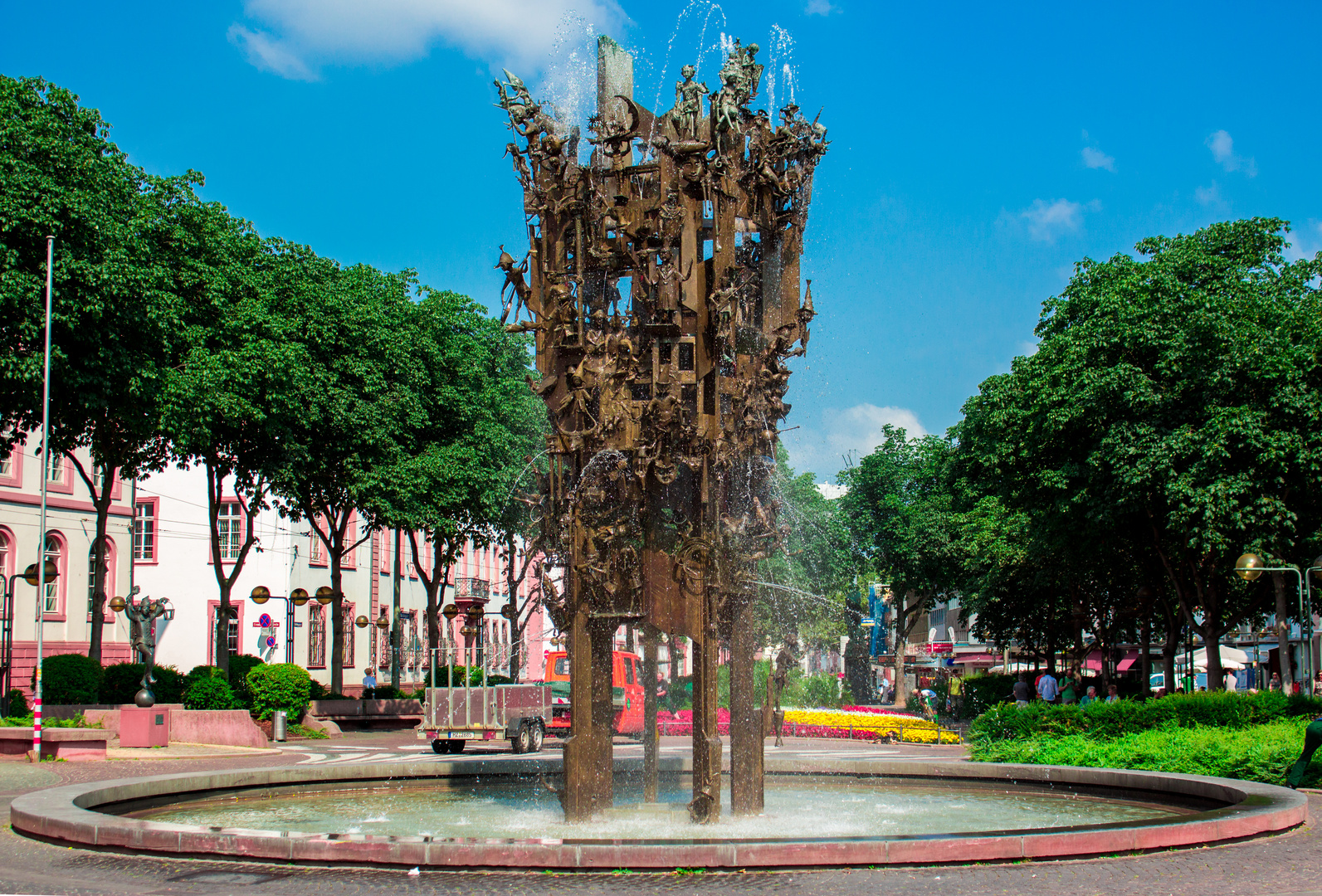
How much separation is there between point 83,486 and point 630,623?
40402 millimetres

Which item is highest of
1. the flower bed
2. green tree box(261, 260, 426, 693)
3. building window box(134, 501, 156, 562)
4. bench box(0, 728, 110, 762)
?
green tree box(261, 260, 426, 693)

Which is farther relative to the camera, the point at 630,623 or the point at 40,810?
the point at 630,623

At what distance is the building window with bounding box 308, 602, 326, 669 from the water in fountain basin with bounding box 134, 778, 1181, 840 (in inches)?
1619

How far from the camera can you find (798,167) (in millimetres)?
14078

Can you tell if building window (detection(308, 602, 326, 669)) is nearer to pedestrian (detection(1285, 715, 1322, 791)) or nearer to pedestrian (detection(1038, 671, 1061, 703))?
A: pedestrian (detection(1038, 671, 1061, 703))

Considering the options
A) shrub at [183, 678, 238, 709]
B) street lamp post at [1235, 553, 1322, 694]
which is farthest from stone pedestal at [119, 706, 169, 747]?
street lamp post at [1235, 553, 1322, 694]

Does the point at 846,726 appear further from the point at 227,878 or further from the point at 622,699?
the point at 227,878

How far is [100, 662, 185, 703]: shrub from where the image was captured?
3344cm

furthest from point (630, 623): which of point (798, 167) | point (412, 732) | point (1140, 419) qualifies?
point (412, 732)

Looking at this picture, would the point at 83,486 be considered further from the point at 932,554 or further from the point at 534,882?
the point at 534,882

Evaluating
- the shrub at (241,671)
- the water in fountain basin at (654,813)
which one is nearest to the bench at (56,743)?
the shrub at (241,671)

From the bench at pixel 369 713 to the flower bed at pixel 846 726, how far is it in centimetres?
901

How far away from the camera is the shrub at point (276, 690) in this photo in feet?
117

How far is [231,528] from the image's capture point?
55.6 meters
